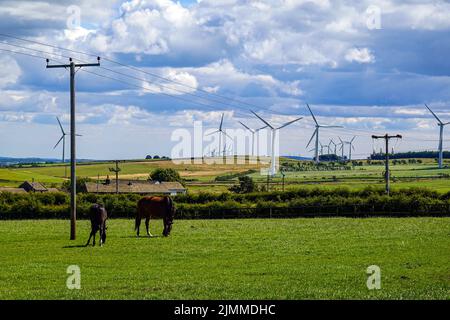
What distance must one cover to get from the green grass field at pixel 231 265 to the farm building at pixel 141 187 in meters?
72.1

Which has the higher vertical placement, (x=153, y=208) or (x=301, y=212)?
(x=153, y=208)

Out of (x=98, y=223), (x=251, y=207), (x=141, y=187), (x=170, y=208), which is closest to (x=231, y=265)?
(x=98, y=223)

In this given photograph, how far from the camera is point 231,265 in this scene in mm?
22406

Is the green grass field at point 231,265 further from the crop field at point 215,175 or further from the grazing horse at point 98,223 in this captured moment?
the crop field at point 215,175

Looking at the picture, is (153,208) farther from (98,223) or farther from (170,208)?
(98,223)

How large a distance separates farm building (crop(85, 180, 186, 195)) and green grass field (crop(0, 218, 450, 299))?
236ft

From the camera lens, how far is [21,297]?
1650 cm

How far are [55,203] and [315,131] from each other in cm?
7410

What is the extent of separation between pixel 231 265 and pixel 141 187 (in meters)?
89.4

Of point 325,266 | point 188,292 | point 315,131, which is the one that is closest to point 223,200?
point 325,266

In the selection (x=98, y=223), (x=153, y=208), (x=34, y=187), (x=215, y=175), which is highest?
(x=153, y=208)

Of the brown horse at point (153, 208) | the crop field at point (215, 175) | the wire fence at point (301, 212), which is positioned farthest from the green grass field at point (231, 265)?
the crop field at point (215, 175)

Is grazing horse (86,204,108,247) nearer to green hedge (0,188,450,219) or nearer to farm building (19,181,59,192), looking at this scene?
green hedge (0,188,450,219)

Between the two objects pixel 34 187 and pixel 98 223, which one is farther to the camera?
pixel 34 187
